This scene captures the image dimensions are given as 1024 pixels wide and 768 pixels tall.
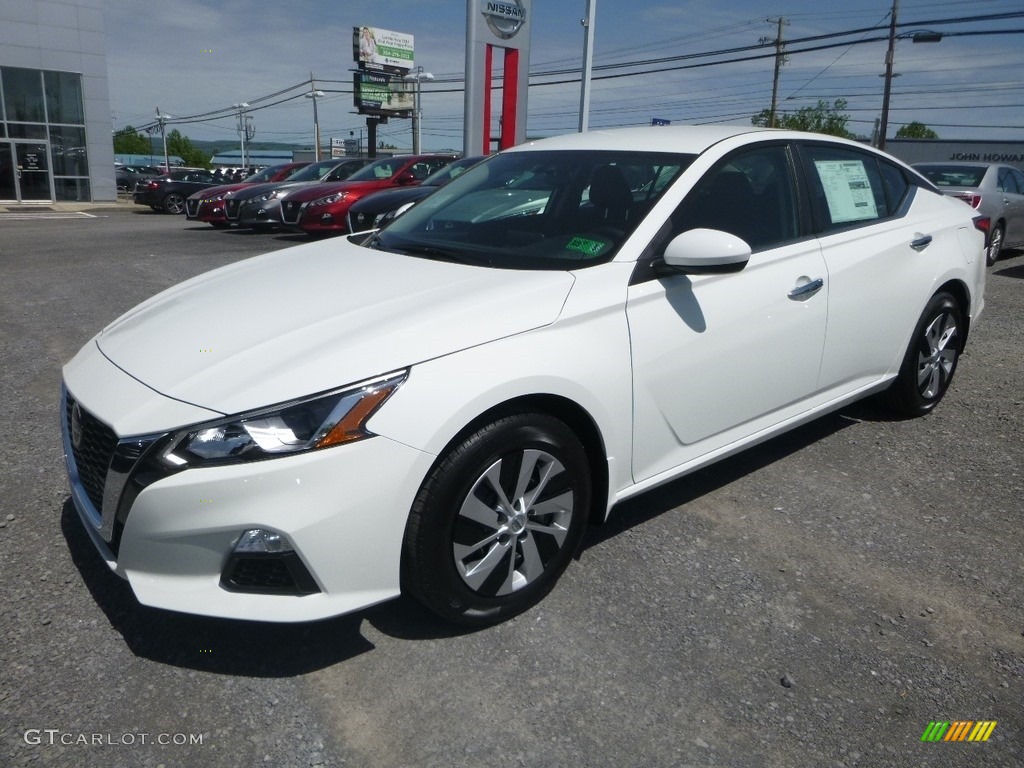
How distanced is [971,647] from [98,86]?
34.4 m

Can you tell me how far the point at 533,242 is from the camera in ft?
10.7

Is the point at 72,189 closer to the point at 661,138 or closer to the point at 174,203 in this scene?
the point at 174,203

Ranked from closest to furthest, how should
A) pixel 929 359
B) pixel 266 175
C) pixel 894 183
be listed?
pixel 894 183, pixel 929 359, pixel 266 175

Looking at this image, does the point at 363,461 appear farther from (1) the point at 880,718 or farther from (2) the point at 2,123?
(2) the point at 2,123

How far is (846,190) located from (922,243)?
609 mm

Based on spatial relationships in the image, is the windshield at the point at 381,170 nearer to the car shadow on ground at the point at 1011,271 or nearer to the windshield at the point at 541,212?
the car shadow on ground at the point at 1011,271

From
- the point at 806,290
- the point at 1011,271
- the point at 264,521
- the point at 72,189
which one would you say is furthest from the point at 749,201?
the point at 72,189

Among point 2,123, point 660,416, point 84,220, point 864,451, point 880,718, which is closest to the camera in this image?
point 880,718

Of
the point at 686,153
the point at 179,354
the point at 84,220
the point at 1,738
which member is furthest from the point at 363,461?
the point at 84,220

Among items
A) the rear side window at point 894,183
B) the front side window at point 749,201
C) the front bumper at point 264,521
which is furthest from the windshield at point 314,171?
the front bumper at point 264,521

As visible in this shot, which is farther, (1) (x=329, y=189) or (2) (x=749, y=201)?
(1) (x=329, y=189)

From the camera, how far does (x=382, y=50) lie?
60.4m

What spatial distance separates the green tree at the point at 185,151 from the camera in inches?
4809

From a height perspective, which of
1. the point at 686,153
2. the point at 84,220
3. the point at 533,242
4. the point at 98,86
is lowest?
the point at 84,220
